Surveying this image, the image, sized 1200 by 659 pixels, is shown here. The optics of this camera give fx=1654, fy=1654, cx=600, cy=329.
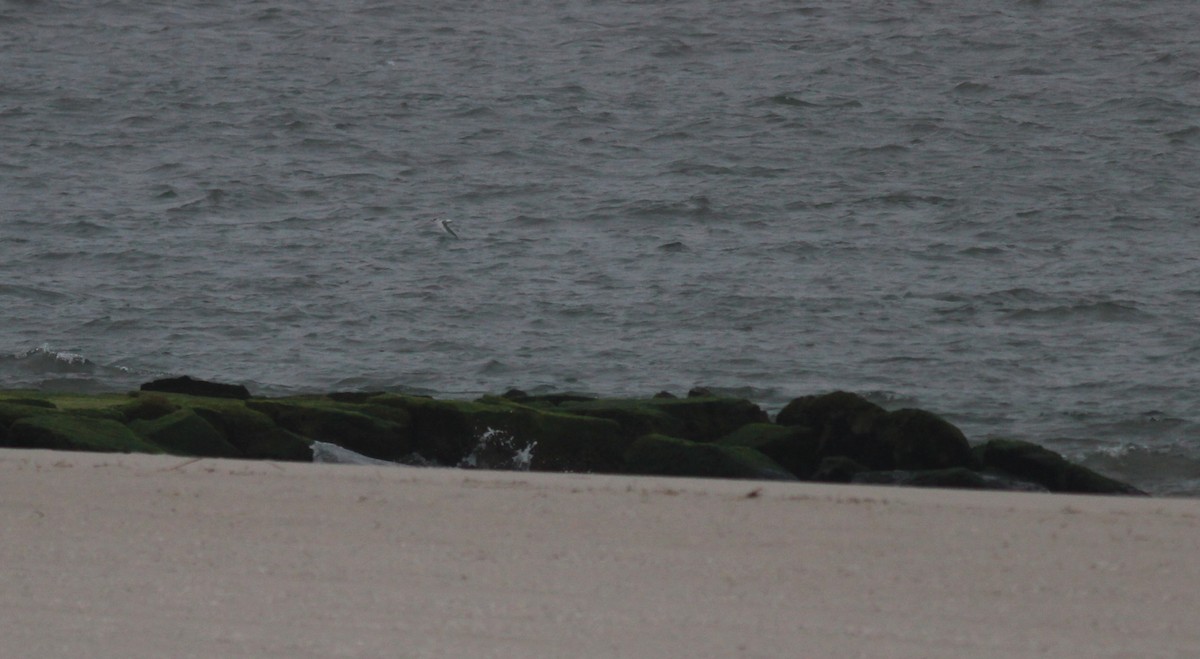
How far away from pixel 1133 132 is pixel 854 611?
81.1 ft

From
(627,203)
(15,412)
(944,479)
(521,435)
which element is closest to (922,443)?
(944,479)

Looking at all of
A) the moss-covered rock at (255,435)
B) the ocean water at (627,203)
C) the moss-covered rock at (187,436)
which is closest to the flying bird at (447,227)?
the ocean water at (627,203)

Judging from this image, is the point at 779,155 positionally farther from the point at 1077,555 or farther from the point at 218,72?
the point at 1077,555

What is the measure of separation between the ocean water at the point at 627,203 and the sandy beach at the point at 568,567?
19.2 feet

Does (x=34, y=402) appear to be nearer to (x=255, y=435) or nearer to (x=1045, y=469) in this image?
(x=255, y=435)

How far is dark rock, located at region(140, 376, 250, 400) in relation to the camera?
11.8 metres

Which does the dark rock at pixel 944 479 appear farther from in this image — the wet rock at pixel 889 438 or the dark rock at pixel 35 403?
the dark rock at pixel 35 403

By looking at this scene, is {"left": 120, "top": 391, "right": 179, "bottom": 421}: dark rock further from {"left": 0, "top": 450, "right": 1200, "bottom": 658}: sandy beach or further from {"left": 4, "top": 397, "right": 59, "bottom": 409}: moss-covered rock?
{"left": 0, "top": 450, "right": 1200, "bottom": 658}: sandy beach

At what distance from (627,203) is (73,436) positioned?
16.3 metres

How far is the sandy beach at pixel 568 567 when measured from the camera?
4668mm

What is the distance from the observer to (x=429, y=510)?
6.30 m

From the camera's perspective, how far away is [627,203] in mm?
24219

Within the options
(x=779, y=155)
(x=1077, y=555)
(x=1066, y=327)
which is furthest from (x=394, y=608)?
(x=779, y=155)

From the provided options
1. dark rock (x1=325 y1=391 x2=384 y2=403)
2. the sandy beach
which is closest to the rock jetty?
dark rock (x1=325 y1=391 x2=384 y2=403)
